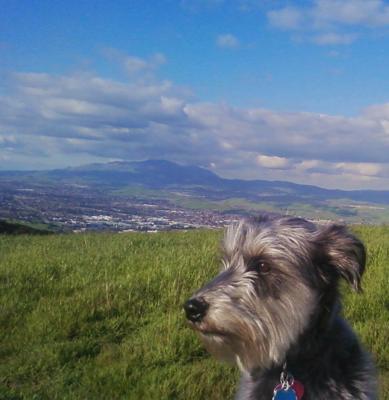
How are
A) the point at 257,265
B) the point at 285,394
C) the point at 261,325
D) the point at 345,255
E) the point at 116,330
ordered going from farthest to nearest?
the point at 116,330, the point at 257,265, the point at 345,255, the point at 261,325, the point at 285,394

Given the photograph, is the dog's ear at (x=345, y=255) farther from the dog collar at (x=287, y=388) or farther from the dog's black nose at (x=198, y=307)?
the dog's black nose at (x=198, y=307)

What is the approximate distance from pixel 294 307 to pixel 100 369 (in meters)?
3.92

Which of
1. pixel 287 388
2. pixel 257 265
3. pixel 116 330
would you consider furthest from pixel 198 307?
pixel 116 330

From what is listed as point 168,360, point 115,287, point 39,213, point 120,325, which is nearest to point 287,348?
point 168,360

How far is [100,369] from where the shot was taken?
806cm

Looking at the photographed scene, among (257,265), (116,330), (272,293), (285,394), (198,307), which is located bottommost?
(116,330)

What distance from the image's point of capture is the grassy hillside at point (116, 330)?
25.0 ft

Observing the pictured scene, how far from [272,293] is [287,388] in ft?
2.82

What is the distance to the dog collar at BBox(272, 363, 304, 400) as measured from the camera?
509 centimetres

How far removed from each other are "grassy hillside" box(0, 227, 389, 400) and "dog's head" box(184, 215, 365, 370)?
96.7 inches

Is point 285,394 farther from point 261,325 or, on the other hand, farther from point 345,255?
point 345,255

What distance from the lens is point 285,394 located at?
511 centimetres

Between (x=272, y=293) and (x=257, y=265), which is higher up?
(x=257, y=265)

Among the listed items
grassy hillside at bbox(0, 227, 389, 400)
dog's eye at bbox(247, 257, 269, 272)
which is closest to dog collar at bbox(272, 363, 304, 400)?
dog's eye at bbox(247, 257, 269, 272)
